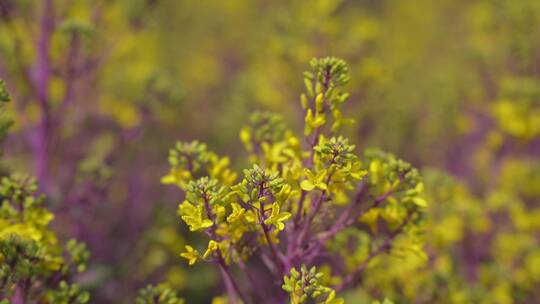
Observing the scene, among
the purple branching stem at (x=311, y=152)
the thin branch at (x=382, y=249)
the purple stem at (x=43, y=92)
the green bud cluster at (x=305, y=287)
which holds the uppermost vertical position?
the purple stem at (x=43, y=92)

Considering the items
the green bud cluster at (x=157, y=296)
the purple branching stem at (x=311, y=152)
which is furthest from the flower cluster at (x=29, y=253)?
the purple branching stem at (x=311, y=152)

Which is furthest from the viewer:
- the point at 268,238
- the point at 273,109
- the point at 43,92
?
the point at 273,109

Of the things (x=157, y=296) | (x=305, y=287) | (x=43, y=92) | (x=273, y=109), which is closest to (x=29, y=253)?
(x=157, y=296)

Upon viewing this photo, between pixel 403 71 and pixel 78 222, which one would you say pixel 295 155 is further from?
pixel 403 71

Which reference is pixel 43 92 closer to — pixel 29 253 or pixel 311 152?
pixel 29 253

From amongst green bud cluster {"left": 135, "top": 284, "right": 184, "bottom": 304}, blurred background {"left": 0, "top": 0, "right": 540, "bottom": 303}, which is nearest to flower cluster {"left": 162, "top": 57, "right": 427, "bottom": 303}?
green bud cluster {"left": 135, "top": 284, "right": 184, "bottom": 304}

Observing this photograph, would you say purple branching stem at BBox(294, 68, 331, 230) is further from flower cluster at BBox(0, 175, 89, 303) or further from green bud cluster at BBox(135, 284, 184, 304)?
flower cluster at BBox(0, 175, 89, 303)

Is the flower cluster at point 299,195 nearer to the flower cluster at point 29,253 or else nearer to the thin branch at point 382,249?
the thin branch at point 382,249

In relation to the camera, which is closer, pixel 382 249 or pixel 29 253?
pixel 29 253

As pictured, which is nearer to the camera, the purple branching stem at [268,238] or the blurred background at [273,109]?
the purple branching stem at [268,238]
